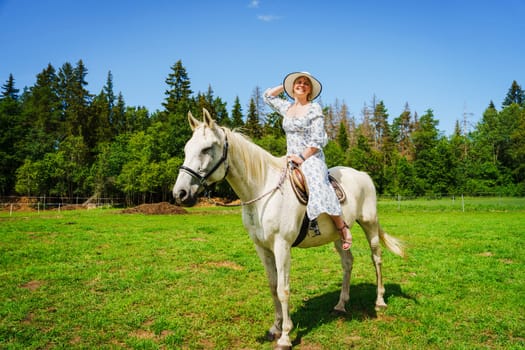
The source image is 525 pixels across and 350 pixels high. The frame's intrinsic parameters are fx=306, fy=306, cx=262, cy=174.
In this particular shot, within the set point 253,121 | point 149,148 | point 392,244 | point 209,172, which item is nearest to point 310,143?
point 209,172

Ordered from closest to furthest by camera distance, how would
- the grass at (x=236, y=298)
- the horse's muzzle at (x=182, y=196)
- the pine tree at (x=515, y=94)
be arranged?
the horse's muzzle at (x=182, y=196) → the grass at (x=236, y=298) → the pine tree at (x=515, y=94)

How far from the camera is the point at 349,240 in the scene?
4.12 metres

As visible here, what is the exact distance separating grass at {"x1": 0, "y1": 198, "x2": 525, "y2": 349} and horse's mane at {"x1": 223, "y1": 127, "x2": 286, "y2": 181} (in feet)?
7.22

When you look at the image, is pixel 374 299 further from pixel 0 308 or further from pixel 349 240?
pixel 0 308

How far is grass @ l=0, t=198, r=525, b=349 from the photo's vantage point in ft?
13.3

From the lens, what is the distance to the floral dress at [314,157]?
3.83m

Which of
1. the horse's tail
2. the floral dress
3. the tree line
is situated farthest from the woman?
the tree line

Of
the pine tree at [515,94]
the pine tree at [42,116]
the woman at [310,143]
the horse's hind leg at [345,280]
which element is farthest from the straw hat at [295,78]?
the pine tree at [515,94]

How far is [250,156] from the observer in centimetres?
387

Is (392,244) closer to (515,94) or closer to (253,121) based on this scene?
(253,121)

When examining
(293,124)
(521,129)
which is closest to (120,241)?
(293,124)

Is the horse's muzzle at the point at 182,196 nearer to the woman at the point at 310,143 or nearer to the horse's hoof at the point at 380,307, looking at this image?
the woman at the point at 310,143

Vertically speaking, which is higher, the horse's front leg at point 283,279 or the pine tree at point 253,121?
the pine tree at point 253,121

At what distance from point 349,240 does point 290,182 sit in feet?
3.71
